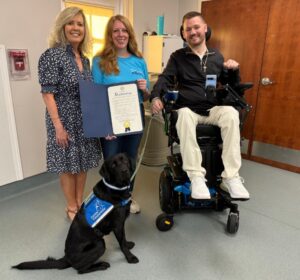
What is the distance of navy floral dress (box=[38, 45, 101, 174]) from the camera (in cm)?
172

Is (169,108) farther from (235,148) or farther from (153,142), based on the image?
(153,142)

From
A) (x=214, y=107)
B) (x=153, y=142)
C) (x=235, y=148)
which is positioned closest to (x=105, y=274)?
(x=235, y=148)

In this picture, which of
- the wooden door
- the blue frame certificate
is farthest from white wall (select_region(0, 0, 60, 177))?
the wooden door

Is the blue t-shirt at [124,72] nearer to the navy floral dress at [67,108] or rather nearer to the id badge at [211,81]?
the navy floral dress at [67,108]

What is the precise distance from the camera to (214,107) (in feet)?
6.55

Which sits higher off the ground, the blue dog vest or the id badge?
the id badge

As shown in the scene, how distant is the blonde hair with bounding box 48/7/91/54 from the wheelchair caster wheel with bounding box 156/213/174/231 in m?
1.36

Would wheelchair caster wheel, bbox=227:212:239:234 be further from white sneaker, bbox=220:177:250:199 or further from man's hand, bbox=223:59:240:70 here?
man's hand, bbox=223:59:240:70

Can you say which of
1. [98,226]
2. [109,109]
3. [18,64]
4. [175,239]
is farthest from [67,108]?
[175,239]

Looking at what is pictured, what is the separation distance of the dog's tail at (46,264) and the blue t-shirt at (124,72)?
3.85 feet

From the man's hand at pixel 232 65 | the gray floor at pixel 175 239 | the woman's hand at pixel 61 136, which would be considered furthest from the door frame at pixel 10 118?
the man's hand at pixel 232 65

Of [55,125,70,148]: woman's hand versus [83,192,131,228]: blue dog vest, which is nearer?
[83,192,131,228]: blue dog vest

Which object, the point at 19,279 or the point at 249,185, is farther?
the point at 249,185

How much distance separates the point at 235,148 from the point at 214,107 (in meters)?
0.37
